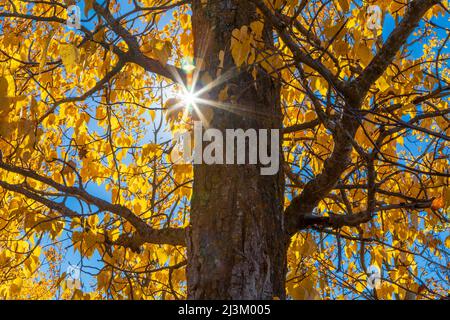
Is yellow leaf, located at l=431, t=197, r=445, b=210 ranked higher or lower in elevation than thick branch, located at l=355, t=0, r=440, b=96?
lower

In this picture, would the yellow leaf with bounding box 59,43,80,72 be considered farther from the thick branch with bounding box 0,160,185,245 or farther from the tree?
the thick branch with bounding box 0,160,185,245

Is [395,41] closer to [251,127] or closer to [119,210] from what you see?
[251,127]

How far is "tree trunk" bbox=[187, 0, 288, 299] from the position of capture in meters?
2.11

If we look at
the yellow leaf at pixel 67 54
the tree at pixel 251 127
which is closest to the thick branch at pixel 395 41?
the tree at pixel 251 127

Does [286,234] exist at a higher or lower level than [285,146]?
lower

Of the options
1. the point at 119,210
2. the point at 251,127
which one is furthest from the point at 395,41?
the point at 119,210

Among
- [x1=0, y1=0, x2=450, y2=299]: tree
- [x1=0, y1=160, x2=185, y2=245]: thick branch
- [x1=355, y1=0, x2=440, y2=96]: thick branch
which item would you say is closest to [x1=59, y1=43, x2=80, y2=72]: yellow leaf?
[x1=0, y1=0, x2=450, y2=299]: tree

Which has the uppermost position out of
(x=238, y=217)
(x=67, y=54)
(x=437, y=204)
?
(x=67, y=54)

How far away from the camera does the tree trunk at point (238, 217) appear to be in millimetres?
2106

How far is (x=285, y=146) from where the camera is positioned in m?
3.83

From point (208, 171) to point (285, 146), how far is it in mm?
1613

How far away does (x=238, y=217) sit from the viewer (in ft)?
7.17
